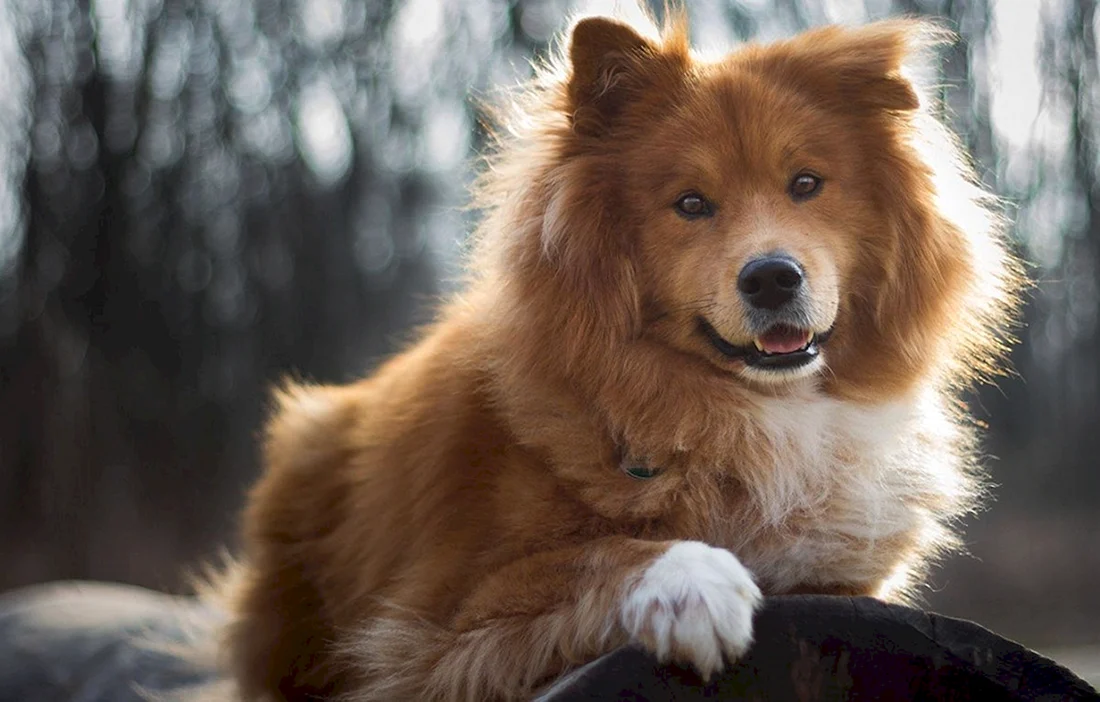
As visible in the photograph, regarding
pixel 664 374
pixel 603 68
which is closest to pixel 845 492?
pixel 664 374

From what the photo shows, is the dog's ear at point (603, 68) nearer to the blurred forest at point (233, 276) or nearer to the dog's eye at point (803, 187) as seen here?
→ the dog's eye at point (803, 187)

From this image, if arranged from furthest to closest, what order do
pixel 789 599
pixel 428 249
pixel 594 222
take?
1. pixel 428 249
2. pixel 594 222
3. pixel 789 599

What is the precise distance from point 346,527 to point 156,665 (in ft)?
4.70

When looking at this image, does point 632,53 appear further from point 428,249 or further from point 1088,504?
point 1088,504

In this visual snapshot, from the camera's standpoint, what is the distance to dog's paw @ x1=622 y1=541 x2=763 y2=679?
2201 mm

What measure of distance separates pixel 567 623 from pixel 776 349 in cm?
97

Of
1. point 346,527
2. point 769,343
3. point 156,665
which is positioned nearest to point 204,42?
point 156,665

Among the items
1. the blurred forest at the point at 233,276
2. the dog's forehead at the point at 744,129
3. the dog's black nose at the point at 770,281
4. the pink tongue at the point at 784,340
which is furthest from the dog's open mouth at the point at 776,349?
the blurred forest at the point at 233,276

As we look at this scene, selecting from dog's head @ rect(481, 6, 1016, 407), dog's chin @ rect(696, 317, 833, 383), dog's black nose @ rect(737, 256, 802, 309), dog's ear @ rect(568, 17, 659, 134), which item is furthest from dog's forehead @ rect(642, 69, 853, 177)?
dog's chin @ rect(696, 317, 833, 383)

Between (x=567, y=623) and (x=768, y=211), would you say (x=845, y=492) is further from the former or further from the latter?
(x=567, y=623)

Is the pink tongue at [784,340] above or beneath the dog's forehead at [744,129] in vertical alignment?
beneath

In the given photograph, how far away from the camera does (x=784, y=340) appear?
2922 mm

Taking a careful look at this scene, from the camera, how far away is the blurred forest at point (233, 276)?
8945mm

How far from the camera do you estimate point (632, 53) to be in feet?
10.4
